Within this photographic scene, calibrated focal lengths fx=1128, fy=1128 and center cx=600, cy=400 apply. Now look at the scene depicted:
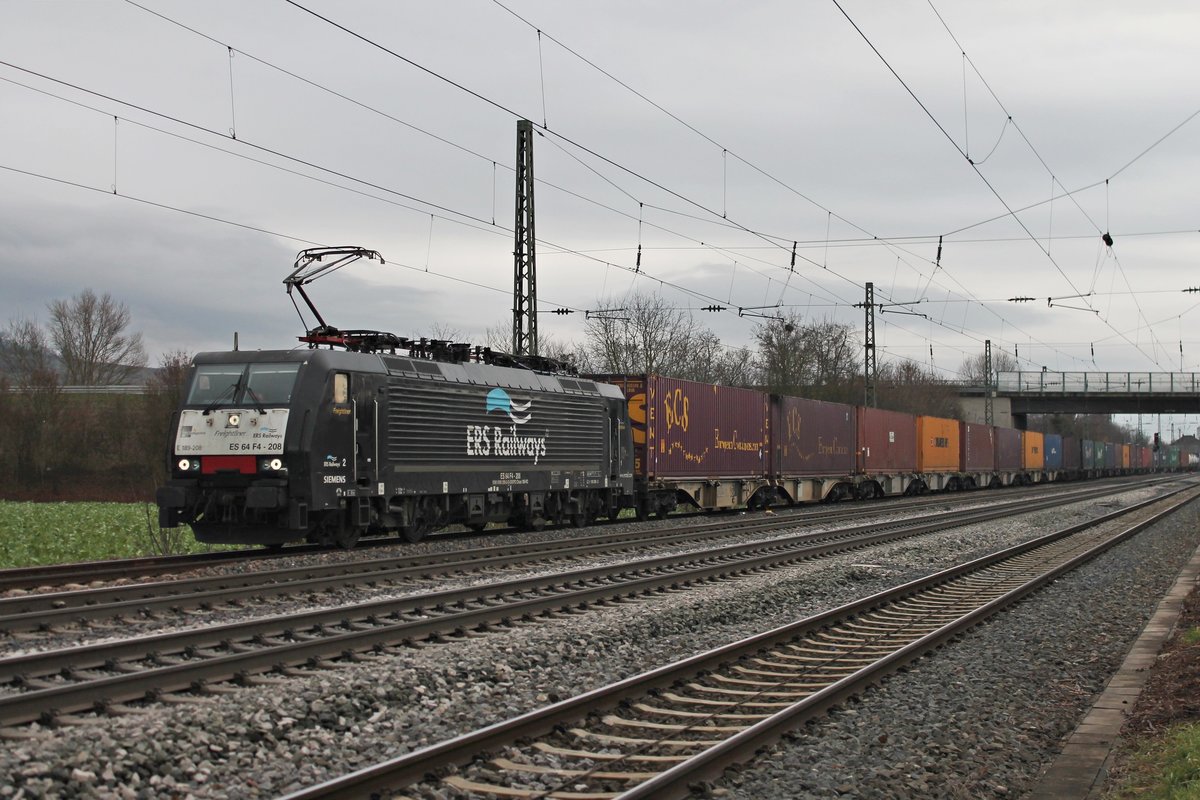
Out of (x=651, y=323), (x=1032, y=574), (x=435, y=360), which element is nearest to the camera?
(x=1032, y=574)

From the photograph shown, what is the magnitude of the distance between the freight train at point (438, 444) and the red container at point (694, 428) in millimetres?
49

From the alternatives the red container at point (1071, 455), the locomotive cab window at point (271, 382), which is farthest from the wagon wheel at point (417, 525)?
the red container at point (1071, 455)

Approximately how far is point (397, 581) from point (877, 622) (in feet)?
18.6

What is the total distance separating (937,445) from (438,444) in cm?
3389

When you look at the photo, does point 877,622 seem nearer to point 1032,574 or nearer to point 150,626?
point 1032,574

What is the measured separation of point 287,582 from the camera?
1286cm

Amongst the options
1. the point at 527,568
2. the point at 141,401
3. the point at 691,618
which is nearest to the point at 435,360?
the point at 527,568

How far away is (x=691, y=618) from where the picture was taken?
38.1 ft

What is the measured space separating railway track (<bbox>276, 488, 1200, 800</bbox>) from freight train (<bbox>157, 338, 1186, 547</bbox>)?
328 inches

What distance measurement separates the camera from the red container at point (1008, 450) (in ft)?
192

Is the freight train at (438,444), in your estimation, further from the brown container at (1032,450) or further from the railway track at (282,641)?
the brown container at (1032,450)

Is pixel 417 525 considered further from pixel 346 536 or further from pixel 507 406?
pixel 507 406

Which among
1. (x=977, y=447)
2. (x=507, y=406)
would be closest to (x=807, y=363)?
(x=977, y=447)

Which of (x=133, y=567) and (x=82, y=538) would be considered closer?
(x=133, y=567)
